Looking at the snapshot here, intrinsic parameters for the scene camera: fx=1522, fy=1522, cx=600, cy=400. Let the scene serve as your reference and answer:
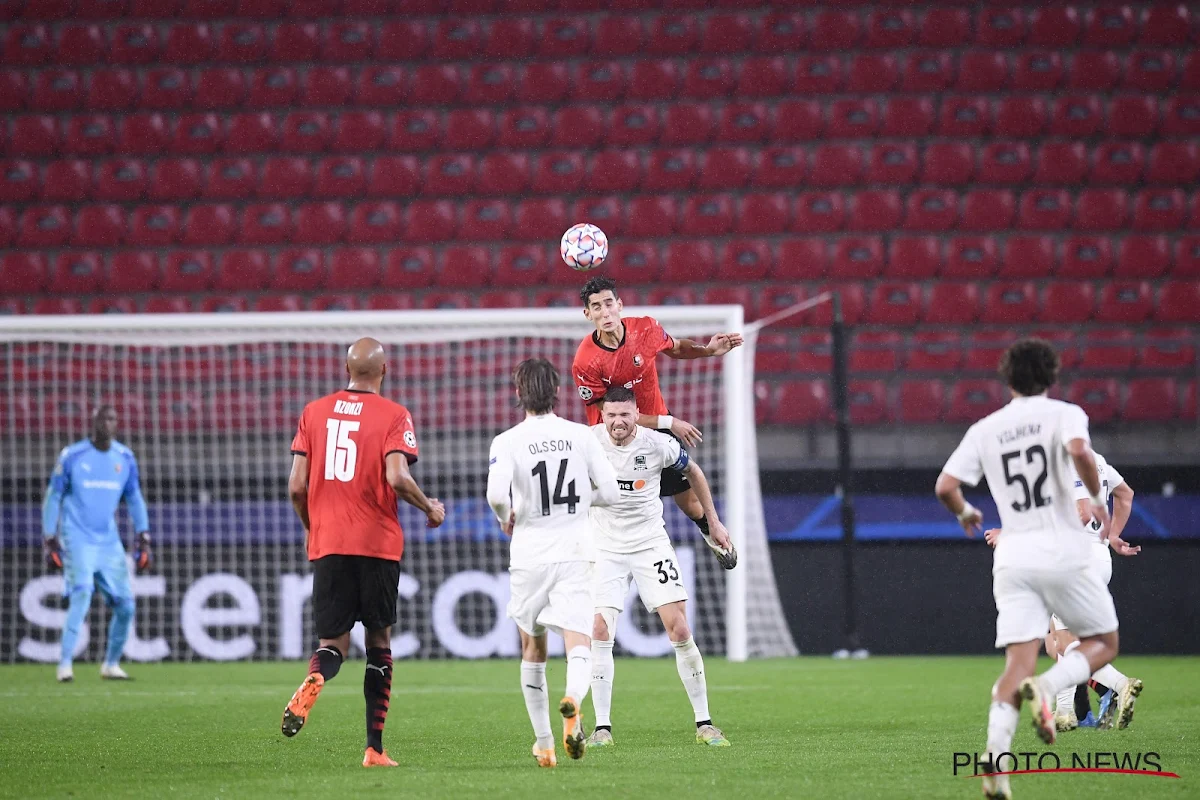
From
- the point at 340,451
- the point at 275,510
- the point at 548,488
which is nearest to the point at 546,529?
the point at 548,488

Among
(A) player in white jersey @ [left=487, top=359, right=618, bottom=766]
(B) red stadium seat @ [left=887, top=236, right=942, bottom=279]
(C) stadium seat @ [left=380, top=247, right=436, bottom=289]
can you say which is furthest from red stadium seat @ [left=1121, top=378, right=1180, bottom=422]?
(A) player in white jersey @ [left=487, top=359, right=618, bottom=766]

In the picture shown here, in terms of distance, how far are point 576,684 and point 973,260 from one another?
484 inches

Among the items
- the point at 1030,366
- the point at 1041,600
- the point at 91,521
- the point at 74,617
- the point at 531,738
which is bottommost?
the point at 531,738

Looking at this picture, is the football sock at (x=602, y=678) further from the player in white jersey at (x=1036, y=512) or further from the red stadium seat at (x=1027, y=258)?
the red stadium seat at (x=1027, y=258)

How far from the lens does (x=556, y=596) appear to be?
20.2 feet

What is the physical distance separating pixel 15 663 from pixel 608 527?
8.26 metres

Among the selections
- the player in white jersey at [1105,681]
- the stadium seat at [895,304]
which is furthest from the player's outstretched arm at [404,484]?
the stadium seat at [895,304]

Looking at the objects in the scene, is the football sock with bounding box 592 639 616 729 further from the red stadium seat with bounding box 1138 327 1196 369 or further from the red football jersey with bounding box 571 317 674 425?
the red stadium seat with bounding box 1138 327 1196 369

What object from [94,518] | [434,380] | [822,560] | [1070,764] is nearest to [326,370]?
[434,380]

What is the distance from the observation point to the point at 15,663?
45.0 feet

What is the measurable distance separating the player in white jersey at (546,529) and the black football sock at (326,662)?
80 cm

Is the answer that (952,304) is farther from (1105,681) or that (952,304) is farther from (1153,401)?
(1105,681)

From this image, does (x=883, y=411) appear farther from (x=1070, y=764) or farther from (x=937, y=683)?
(x=1070, y=764)

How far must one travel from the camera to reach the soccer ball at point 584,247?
326 inches
